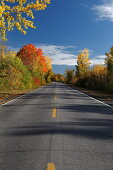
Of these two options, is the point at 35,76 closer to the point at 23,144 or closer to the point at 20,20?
the point at 20,20

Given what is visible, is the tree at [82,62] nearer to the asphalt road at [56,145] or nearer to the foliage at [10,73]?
the foliage at [10,73]

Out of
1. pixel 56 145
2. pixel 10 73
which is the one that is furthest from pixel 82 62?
pixel 56 145

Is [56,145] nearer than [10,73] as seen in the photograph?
Yes

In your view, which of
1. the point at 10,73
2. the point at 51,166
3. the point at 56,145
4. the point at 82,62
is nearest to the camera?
the point at 51,166

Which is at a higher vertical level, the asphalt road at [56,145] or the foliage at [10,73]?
the foliage at [10,73]

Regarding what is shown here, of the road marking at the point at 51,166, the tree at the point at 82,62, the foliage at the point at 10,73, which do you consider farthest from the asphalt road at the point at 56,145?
the tree at the point at 82,62

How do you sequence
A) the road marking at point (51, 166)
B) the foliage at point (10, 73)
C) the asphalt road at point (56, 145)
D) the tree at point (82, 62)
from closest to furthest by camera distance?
the road marking at point (51, 166)
the asphalt road at point (56, 145)
the foliage at point (10, 73)
the tree at point (82, 62)

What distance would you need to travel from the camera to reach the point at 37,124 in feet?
29.2

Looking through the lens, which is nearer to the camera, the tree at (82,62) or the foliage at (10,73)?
the foliage at (10,73)

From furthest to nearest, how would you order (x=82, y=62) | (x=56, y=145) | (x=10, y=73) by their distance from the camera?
(x=82, y=62) < (x=10, y=73) < (x=56, y=145)

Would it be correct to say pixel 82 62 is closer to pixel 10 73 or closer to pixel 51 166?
pixel 10 73

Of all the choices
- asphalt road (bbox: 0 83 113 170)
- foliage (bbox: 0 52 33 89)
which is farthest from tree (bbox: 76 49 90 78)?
asphalt road (bbox: 0 83 113 170)

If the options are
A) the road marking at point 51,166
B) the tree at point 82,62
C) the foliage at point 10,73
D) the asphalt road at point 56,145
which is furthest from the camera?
the tree at point 82,62

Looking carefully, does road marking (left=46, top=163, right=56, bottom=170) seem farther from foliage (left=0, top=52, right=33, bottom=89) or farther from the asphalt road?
foliage (left=0, top=52, right=33, bottom=89)
